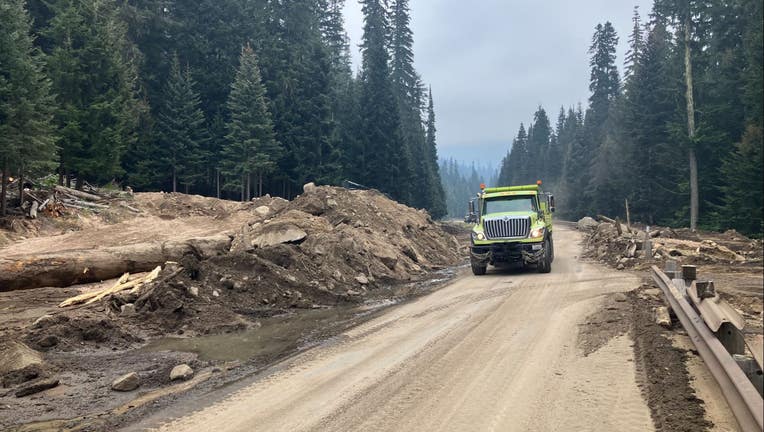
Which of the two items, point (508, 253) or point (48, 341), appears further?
point (508, 253)

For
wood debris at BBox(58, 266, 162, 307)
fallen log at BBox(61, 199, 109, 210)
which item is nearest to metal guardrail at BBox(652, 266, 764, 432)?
wood debris at BBox(58, 266, 162, 307)

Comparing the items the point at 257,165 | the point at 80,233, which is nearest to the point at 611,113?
the point at 257,165

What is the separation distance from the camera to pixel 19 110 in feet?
62.3

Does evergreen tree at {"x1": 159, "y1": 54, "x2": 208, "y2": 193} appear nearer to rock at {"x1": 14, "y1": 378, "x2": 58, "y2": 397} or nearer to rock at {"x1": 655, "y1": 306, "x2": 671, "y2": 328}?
rock at {"x1": 14, "y1": 378, "x2": 58, "y2": 397}

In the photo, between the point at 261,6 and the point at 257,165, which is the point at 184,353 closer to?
the point at 257,165

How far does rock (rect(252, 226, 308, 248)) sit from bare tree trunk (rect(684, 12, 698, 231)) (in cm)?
2834

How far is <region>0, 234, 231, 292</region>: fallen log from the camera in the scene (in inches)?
480

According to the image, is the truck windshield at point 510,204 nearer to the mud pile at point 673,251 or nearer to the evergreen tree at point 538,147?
the mud pile at point 673,251

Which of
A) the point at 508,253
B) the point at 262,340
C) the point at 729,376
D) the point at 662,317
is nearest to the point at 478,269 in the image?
the point at 508,253

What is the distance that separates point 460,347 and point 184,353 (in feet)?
15.2

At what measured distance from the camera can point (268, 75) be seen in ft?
159

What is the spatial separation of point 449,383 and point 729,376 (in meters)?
2.96

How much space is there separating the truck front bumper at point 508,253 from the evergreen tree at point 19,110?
1729 centimetres

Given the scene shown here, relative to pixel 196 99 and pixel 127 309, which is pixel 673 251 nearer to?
pixel 127 309
